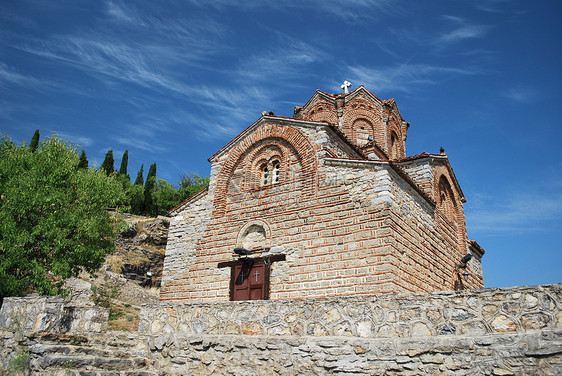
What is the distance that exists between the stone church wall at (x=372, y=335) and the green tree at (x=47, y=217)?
23.6 ft

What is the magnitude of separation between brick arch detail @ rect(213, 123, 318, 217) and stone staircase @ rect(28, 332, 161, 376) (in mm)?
6141

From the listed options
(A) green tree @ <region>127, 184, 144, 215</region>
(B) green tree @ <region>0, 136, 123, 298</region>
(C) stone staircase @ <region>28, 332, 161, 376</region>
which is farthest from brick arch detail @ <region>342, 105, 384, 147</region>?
(A) green tree @ <region>127, 184, 144, 215</region>

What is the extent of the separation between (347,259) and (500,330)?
18.0 feet

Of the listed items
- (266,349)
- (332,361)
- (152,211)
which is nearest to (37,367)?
(266,349)

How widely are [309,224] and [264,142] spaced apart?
359cm

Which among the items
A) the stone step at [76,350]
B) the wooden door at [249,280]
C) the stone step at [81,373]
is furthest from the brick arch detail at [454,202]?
the stone step at [81,373]

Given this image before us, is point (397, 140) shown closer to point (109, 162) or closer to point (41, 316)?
point (41, 316)

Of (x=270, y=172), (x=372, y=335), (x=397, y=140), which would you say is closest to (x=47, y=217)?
(x=270, y=172)

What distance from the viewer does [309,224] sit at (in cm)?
1095

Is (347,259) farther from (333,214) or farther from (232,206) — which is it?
(232,206)

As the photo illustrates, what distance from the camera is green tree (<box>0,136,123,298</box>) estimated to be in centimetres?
1193

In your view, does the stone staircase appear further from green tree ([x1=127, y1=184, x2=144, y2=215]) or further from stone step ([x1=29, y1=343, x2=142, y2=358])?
green tree ([x1=127, y1=184, x2=144, y2=215])

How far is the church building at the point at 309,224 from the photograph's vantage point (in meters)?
9.98

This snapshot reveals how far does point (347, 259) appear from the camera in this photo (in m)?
9.96
